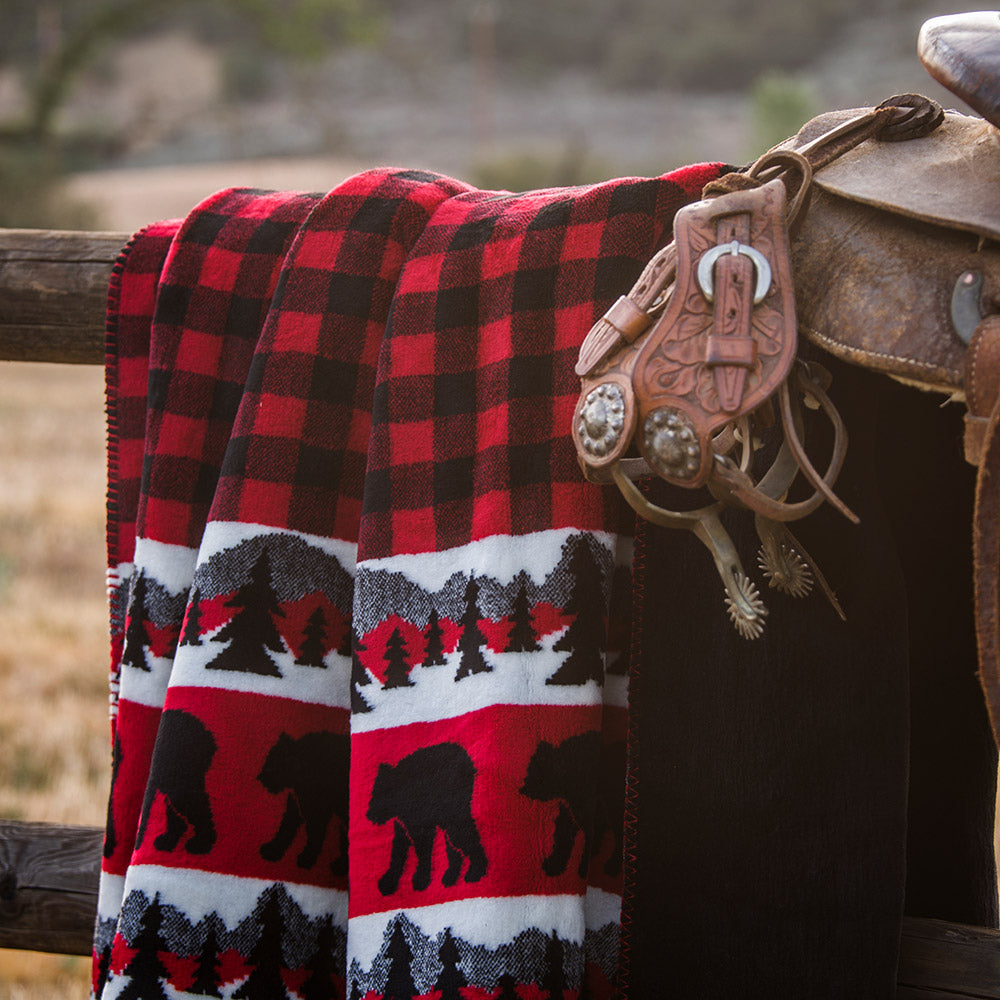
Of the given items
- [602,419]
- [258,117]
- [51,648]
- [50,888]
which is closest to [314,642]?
[602,419]

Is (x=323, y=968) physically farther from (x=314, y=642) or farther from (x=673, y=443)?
(x=673, y=443)

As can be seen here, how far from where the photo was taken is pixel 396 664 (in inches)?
31.9

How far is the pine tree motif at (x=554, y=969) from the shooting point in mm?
724

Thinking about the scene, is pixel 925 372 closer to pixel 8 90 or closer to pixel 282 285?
pixel 282 285

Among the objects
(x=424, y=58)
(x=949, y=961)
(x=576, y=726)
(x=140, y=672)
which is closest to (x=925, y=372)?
(x=576, y=726)

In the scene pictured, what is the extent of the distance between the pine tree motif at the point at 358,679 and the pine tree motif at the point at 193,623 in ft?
0.44

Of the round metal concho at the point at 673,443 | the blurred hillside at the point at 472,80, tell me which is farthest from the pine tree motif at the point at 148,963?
the blurred hillside at the point at 472,80

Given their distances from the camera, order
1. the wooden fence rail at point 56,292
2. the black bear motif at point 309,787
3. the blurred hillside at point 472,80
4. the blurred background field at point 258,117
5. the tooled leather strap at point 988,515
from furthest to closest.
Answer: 1. the blurred hillside at point 472,80
2. the blurred background field at point 258,117
3. the wooden fence rail at point 56,292
4. the black bear motif at point 309,787
5. the tooled leather strap at point 988,515

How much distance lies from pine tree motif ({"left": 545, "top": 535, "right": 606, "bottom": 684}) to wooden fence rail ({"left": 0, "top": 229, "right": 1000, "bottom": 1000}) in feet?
2.15

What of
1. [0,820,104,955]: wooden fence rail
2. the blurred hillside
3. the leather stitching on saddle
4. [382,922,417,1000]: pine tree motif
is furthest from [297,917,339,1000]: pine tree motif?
the blurred hillside

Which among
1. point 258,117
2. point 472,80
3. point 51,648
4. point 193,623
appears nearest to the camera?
point 193,623

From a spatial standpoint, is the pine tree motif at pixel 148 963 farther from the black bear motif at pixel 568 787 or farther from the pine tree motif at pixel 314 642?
the black bear motif at pixel 568 787

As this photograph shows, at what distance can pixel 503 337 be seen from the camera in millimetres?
841

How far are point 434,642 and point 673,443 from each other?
1.00ft
